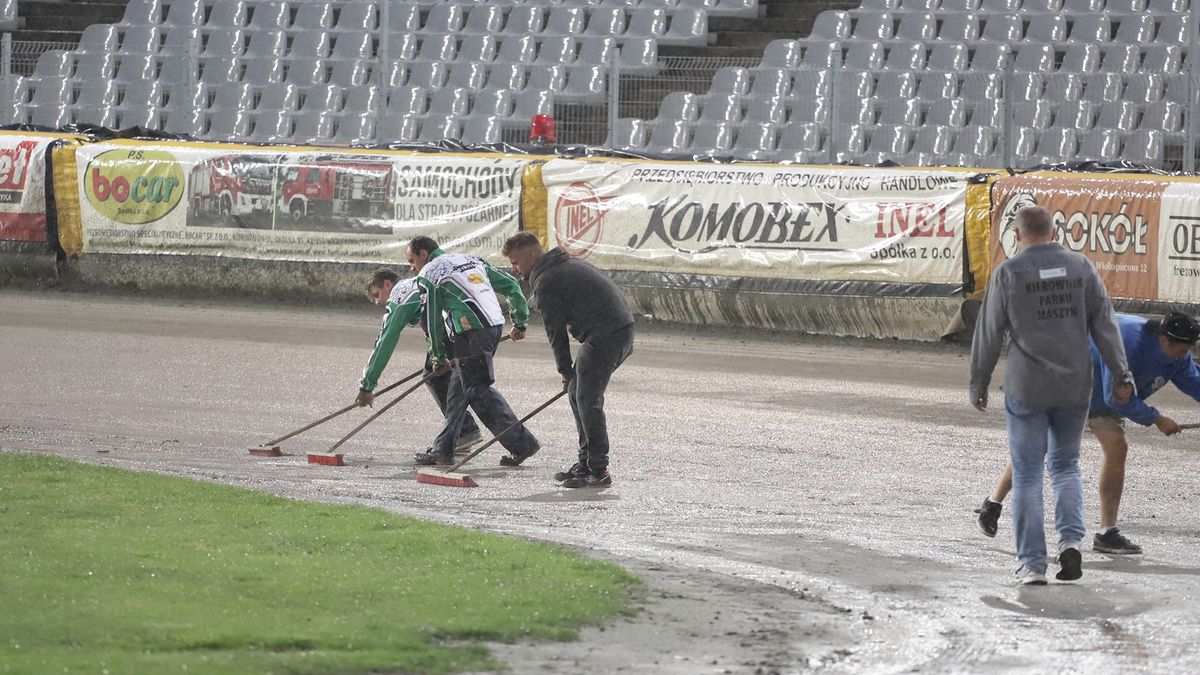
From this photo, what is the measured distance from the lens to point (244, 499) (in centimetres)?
979

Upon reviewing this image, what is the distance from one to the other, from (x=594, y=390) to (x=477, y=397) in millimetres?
1007

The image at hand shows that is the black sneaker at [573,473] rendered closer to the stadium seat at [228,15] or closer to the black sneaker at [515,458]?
the black sneaker at [515,458]

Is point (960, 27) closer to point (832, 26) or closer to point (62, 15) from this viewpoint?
point (832, 26)

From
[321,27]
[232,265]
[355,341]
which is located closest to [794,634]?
[355,341]

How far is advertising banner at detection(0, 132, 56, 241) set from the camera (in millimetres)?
21969

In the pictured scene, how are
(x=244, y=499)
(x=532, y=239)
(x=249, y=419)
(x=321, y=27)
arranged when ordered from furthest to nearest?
(x=321, y=27), (x=249, y=419), (x=532, y=239), (x=244, y=499)

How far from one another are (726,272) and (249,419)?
7.06m

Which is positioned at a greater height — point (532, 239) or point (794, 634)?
point (532, 239)

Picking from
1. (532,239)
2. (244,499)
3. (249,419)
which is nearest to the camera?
(244,499)

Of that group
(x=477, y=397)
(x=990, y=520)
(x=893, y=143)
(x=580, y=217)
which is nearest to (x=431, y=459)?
(x=477, y=397)

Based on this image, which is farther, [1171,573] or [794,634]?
Answer: [1171,573]

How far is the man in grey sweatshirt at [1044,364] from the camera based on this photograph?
800cm

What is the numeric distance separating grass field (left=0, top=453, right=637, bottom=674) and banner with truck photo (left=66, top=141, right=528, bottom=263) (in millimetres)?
10579

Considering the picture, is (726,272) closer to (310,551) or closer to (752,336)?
(752,336)
